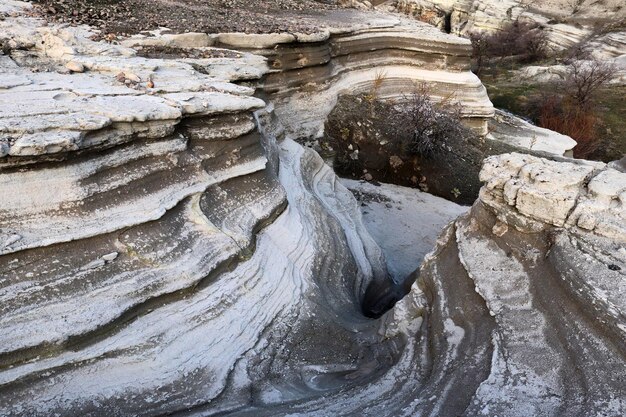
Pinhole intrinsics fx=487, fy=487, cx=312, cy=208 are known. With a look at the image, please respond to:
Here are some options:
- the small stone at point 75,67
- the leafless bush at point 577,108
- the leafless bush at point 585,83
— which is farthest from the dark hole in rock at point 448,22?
the small stone at point 75,67

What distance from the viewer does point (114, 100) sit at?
3.98 metres

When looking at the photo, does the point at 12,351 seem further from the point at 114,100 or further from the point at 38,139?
the point at 114,100

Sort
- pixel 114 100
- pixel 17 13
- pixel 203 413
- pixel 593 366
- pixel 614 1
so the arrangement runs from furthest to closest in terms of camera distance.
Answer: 1. pixel 614 1
2. pixel 17 13
3. pixel 114 100
4. pixel 203 413
5. pixel 593 366

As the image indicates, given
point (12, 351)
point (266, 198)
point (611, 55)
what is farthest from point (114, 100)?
point (611, 55)

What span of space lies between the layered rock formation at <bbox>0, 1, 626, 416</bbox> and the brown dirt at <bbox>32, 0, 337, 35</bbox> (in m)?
2.38

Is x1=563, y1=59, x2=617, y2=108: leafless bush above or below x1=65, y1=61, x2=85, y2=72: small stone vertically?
below

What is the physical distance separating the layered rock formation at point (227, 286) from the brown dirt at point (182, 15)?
238 centimetres

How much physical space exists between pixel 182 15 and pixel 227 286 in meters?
6.03

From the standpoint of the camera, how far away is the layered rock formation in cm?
298

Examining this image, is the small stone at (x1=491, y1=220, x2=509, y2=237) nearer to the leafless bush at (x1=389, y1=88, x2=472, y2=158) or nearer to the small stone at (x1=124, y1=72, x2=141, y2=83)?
the small stone at (x1=124, y1=72, x2=141, y2=83)

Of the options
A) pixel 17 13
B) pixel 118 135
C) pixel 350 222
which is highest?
pixel 17 13

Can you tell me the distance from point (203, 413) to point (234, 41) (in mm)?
5924

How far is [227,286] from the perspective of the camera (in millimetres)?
4008

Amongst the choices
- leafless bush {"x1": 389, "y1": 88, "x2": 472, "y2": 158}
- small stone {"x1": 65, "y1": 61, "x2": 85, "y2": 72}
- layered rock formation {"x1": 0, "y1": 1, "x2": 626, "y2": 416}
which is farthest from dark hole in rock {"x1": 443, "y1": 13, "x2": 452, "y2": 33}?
small stone {"x1": 65, "y1": 61, "x2": 85, "y2": 72}
